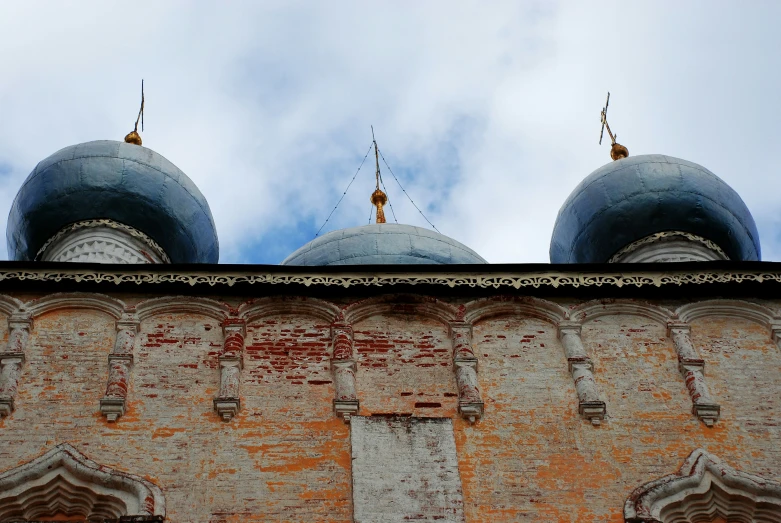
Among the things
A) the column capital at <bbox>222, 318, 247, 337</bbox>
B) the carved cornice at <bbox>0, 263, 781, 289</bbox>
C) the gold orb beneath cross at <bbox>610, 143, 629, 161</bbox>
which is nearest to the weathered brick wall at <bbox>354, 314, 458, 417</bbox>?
the carved cornice at <bbox>0, 263, 781, 289</bbox>

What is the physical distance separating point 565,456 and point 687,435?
2.52ft

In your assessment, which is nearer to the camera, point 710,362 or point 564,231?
point 710,362

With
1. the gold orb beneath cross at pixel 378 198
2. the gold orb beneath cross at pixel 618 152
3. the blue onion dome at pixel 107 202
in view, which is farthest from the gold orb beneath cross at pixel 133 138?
the gold orb beneath cross at pixel 618 152

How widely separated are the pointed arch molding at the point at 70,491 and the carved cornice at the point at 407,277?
1.79 metres

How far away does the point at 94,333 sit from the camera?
342 inches

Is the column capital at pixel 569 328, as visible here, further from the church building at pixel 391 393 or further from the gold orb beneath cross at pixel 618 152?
the gold orb beneath cross at pixel 618 152

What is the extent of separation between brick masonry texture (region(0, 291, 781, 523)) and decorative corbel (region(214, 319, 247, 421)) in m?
0.05

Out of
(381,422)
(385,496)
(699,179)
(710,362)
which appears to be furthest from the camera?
(699,179)

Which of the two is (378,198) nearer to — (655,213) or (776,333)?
(655,213)

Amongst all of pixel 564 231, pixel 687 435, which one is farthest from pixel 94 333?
pixel 564 231

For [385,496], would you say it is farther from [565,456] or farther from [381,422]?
[565,456]

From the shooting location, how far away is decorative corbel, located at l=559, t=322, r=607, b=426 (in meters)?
8.10

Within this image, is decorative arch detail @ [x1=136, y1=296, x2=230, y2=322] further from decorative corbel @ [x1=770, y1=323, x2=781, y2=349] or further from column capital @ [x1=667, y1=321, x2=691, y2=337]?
decorative corbel @ [x1=770, y1=323, x2=781, y2=349]

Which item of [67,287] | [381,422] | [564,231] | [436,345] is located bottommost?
[381,422]
